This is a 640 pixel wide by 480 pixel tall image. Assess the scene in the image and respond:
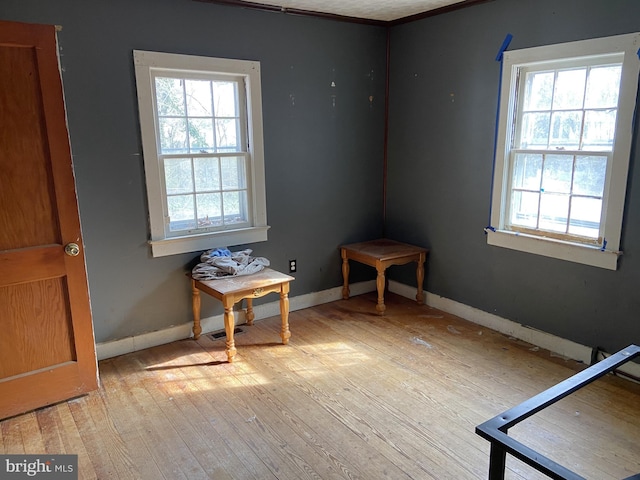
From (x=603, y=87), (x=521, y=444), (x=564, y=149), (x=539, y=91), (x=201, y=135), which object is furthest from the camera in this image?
(x=201, y=135)

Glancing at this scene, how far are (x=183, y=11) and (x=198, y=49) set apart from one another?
0.25m

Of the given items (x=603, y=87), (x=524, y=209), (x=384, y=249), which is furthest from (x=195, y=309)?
(x=603, y=87)

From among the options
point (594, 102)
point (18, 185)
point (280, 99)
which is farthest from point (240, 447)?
point (594, 102)

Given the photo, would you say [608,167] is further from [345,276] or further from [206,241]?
[206,241]

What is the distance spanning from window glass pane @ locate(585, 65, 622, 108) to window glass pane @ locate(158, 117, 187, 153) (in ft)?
8.76

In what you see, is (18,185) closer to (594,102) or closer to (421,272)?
(421,272)

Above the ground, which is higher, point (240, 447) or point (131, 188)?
point (131, 188)

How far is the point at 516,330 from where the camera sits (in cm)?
355

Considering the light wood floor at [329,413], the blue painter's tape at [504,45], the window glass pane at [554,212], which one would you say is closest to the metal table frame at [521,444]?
the light wood floor at [329,413]

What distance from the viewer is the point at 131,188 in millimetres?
3209

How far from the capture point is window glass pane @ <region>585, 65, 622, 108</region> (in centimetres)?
283

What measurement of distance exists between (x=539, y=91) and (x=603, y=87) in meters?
0.42

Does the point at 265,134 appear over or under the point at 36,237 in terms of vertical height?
over

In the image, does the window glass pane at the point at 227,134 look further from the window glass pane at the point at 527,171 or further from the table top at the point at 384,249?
the window glass pane at the point at 527,171
